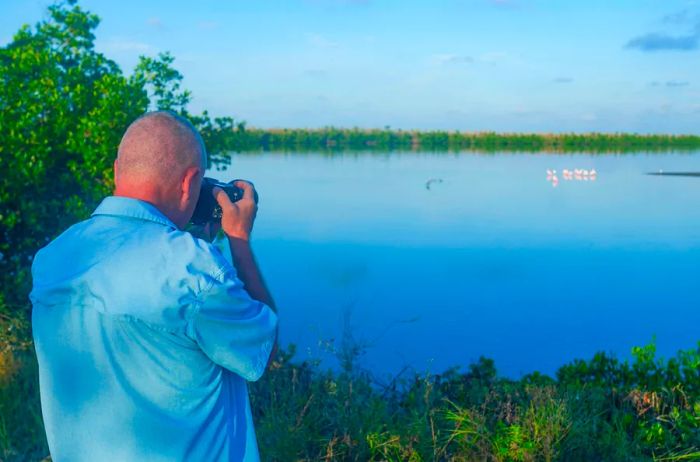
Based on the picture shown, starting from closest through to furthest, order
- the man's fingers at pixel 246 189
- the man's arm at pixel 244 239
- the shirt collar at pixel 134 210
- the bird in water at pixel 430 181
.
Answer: the shirt collar at pixel 134 210 < the man's arm at pixel 244 239 < the man's fingers at pixel 246 189 < the bird in water at pixel 430 181

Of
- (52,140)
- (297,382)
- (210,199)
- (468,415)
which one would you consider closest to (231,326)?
(210,199)

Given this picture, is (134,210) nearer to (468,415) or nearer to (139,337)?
(139,337)

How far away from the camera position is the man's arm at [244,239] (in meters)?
1.94

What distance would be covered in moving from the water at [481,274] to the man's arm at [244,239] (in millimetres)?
2943

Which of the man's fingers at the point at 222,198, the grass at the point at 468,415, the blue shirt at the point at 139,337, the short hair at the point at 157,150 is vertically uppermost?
the short hair at the point at 157,150

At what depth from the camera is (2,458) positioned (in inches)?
162

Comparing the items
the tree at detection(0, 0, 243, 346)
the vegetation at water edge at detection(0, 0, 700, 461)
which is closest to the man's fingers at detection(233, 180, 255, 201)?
the vegetation at water edge at detection(0, 0, 700, 461)

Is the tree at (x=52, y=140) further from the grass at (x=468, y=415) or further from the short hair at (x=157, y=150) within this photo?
the short hair at (x=157, y=150)

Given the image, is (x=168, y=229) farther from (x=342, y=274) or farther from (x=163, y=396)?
(x=342, y=274)

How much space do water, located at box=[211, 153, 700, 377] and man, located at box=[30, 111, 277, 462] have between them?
3.10 metres

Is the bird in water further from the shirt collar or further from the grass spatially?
the shirt collar

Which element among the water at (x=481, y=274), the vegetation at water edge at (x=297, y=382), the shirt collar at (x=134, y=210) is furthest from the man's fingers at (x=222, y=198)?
the water at (x=481, y=274)

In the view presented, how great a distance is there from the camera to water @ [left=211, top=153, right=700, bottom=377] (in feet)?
31.4

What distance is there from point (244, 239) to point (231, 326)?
0.38 meters
